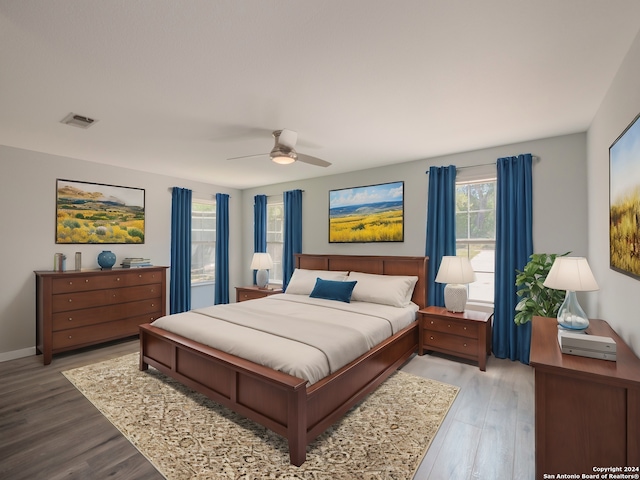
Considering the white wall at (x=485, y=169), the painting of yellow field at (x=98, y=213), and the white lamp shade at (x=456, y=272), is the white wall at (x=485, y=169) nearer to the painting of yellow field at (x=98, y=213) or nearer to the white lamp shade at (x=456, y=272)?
the white lamp shade at (x=456, y=272)

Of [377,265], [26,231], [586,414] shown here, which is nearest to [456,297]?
[377,265]

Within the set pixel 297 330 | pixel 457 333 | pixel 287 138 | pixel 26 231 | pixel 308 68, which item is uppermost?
pixel 308 68

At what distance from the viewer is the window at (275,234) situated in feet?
20.3

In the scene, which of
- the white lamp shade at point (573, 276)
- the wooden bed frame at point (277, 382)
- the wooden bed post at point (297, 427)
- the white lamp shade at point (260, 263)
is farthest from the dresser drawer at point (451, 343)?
the white lamp shade at point (260, 263)

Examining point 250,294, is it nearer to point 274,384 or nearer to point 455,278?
point 455,278

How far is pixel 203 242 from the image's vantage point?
6074 millimetres

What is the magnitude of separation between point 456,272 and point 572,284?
4.83 feet

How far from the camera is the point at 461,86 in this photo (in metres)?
2.30

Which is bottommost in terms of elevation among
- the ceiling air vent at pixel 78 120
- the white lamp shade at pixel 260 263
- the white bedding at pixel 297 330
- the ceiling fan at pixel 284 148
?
the white bedding at pixel 297 330

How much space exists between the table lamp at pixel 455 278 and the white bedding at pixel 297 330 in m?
0.47

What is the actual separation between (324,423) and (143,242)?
4.18 m

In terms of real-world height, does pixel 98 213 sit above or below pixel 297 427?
above

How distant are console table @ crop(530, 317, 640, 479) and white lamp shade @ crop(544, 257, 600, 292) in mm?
496

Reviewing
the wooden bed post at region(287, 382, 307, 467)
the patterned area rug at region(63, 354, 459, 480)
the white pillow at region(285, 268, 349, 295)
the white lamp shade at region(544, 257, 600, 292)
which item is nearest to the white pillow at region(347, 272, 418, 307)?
the white pillow at region(285, 268, 349, 295)
